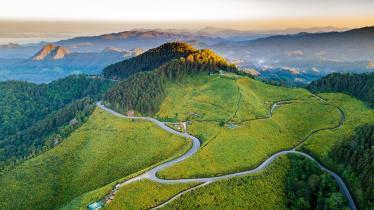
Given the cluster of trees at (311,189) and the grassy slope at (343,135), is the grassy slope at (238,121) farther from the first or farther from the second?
the cluster of trees at (311,189)

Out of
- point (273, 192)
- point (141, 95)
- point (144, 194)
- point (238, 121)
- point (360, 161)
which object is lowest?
point (273, 192)

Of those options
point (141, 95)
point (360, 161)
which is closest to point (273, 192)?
point (360, 161)

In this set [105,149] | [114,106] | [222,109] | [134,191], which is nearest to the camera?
[134,191]

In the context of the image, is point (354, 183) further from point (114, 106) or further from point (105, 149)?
point (114, 106)

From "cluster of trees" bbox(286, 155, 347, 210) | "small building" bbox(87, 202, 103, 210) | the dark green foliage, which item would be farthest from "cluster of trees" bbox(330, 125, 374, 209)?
the dark green foliage

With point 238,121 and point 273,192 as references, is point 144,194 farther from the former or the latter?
point 238,121

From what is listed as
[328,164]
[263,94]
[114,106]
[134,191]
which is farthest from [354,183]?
[114,106]
